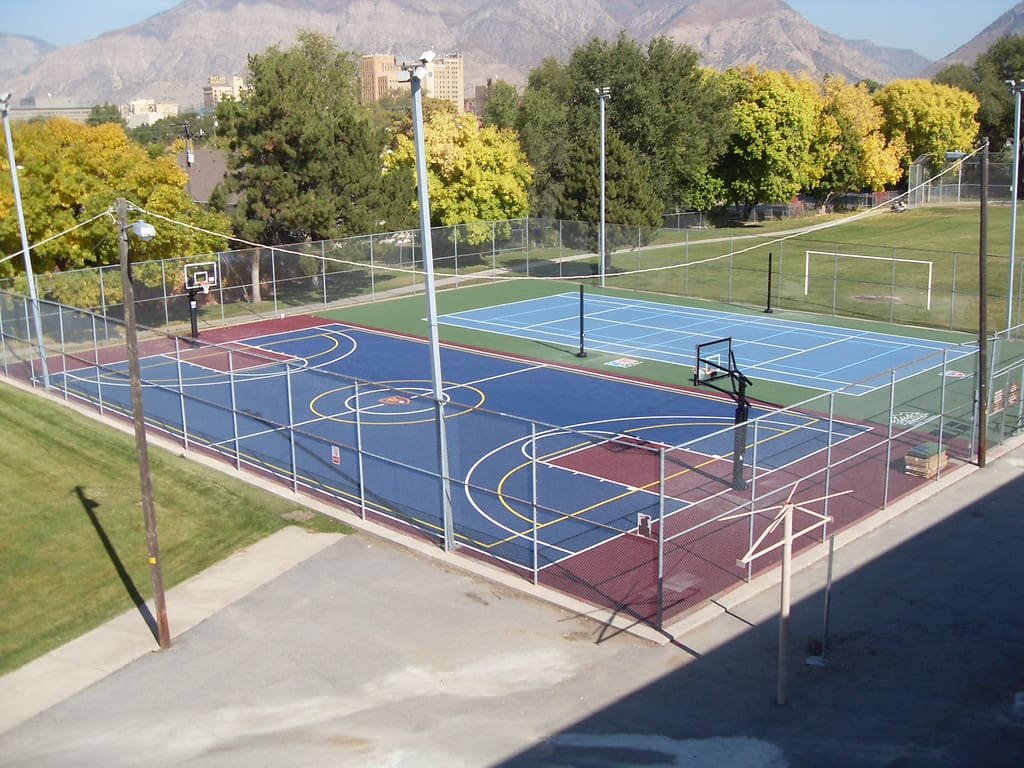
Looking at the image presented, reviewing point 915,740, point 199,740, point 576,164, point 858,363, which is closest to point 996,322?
point 858,363

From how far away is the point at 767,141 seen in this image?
236 feet

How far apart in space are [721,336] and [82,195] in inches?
942

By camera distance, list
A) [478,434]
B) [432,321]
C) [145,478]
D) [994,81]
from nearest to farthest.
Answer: [145,478], [432,321], [478,434], [994,81]

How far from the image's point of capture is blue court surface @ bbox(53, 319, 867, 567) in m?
20.0

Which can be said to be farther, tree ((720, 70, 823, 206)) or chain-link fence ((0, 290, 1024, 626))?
tree ((720, 70, 823, 206))

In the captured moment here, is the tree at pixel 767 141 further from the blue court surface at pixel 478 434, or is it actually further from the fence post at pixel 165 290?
the fence post at pixel 165 290


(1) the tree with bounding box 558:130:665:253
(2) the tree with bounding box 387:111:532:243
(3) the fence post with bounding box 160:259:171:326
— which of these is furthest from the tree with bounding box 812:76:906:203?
(3) the fence post with bounding box 160:259:171:326

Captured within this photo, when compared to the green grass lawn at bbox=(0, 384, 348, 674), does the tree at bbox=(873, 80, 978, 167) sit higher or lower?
higher

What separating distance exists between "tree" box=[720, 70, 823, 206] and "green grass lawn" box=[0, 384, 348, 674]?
5532 cm

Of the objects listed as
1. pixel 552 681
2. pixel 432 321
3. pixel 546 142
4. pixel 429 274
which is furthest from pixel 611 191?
pixel 552 681

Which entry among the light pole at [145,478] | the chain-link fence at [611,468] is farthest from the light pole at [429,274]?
the light pole at [145,478]

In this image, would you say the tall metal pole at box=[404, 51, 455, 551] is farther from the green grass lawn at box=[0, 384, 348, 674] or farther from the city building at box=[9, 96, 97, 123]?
the city building at box=[9, 96, 97, 123]

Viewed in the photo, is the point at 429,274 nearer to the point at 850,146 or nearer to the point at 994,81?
the point at 850,146

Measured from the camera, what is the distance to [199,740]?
1350 cm
